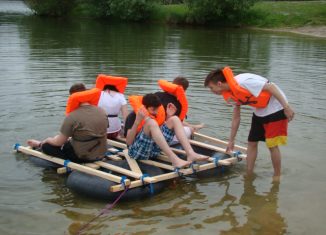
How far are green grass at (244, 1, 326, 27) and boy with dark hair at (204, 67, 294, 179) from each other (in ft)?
104

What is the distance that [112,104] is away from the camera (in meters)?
7.97

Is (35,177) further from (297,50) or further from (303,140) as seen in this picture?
(297,50)

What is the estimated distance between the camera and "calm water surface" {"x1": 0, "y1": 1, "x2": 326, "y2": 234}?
18.1ft

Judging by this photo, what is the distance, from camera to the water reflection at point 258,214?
5359 millimetres

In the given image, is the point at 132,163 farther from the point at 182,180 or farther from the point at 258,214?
the point at 258,214

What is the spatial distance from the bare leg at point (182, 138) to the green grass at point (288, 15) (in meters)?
31.7

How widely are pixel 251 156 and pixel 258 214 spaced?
1.29m

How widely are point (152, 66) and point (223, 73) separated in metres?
10.5

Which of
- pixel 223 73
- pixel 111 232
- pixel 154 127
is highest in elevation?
pixel 223 73

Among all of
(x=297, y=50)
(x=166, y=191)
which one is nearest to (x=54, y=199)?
(x=166, y=191)

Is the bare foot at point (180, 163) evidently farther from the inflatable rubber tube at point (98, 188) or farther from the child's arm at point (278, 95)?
the child's arm at point (278, 95)

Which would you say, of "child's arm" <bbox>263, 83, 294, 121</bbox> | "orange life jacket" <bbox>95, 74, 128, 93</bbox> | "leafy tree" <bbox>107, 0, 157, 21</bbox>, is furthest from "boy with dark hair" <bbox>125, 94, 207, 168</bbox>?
"leafy tree" <bbox>107, 0, 157, 21</bbox>

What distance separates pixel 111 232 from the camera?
5281mm

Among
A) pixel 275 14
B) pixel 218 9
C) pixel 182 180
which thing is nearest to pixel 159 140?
pixel 182 180
